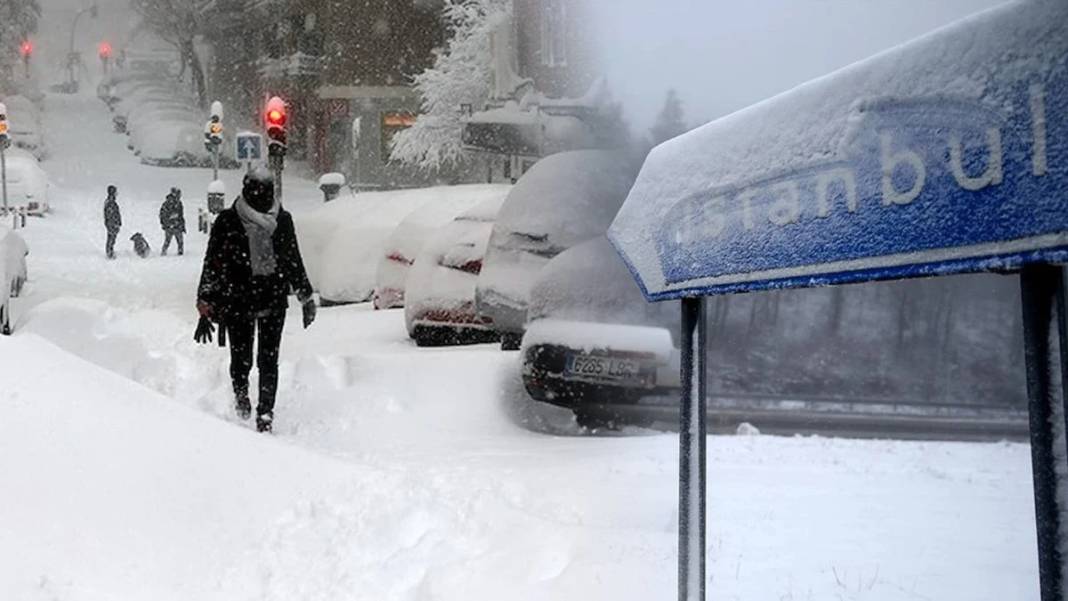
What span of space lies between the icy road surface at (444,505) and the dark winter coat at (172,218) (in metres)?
1.61

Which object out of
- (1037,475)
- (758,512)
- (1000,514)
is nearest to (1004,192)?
(1037,475)

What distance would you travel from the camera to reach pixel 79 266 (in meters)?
6.49

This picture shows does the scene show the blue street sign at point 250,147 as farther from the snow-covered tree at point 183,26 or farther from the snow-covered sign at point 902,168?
the snow-covered sign at point 902,168

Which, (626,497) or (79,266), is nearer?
(626,497)

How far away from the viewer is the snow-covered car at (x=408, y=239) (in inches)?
257

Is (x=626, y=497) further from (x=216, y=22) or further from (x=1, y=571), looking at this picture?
(x=216, y=22)

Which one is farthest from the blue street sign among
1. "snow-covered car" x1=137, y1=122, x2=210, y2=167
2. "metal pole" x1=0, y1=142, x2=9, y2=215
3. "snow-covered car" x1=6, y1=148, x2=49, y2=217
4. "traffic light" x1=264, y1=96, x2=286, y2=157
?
"metal pole" x1=0, y1=142, x2=9, y2=215

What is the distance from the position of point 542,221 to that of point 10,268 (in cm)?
340

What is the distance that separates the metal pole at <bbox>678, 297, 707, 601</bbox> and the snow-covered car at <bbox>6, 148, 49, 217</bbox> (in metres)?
5.59

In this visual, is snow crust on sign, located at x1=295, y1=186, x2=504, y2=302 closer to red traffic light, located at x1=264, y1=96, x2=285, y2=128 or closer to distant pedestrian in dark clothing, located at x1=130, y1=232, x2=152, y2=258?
red traffic light, located at x1=264, y1=96, x2=285, y2=128

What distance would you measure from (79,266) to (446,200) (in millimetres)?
2363

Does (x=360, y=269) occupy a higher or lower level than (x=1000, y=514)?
higher

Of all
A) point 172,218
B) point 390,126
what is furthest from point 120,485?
point 390,126

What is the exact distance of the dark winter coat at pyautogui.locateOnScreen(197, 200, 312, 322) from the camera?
4.38 metres
